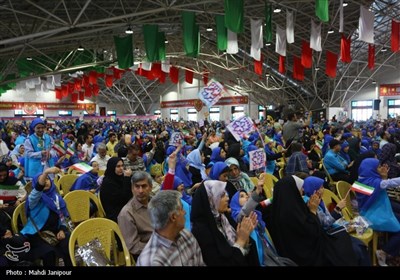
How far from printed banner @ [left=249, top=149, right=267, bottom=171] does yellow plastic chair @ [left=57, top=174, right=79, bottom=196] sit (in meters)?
2.99

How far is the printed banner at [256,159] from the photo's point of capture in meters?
5.29

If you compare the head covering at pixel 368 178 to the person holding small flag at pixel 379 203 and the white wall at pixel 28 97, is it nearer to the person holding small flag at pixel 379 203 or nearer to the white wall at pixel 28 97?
the person holding small flag at pixel 379 203

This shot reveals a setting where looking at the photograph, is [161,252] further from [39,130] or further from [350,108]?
[350,108]

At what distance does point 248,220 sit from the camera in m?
2.85

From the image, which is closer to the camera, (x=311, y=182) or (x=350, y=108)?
(x=311, y=182)

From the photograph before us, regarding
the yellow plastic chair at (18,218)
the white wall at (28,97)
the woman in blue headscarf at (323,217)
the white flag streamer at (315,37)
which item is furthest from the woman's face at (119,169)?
the white wall at (28,97)

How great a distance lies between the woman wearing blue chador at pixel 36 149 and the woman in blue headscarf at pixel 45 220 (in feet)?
7.92

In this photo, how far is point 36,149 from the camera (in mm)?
6445

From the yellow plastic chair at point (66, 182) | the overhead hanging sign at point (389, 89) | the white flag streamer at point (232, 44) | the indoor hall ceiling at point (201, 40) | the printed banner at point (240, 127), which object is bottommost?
the yellow plastic chair at point (66, 182)

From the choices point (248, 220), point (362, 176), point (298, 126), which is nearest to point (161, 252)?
point (248, 220)

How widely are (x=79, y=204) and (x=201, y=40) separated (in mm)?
24814

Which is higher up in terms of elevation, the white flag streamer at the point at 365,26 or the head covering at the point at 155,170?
the white flag streamer at the point at 365,26

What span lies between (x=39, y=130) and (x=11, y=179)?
2.05m

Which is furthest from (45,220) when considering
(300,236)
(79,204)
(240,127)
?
(240,127)
